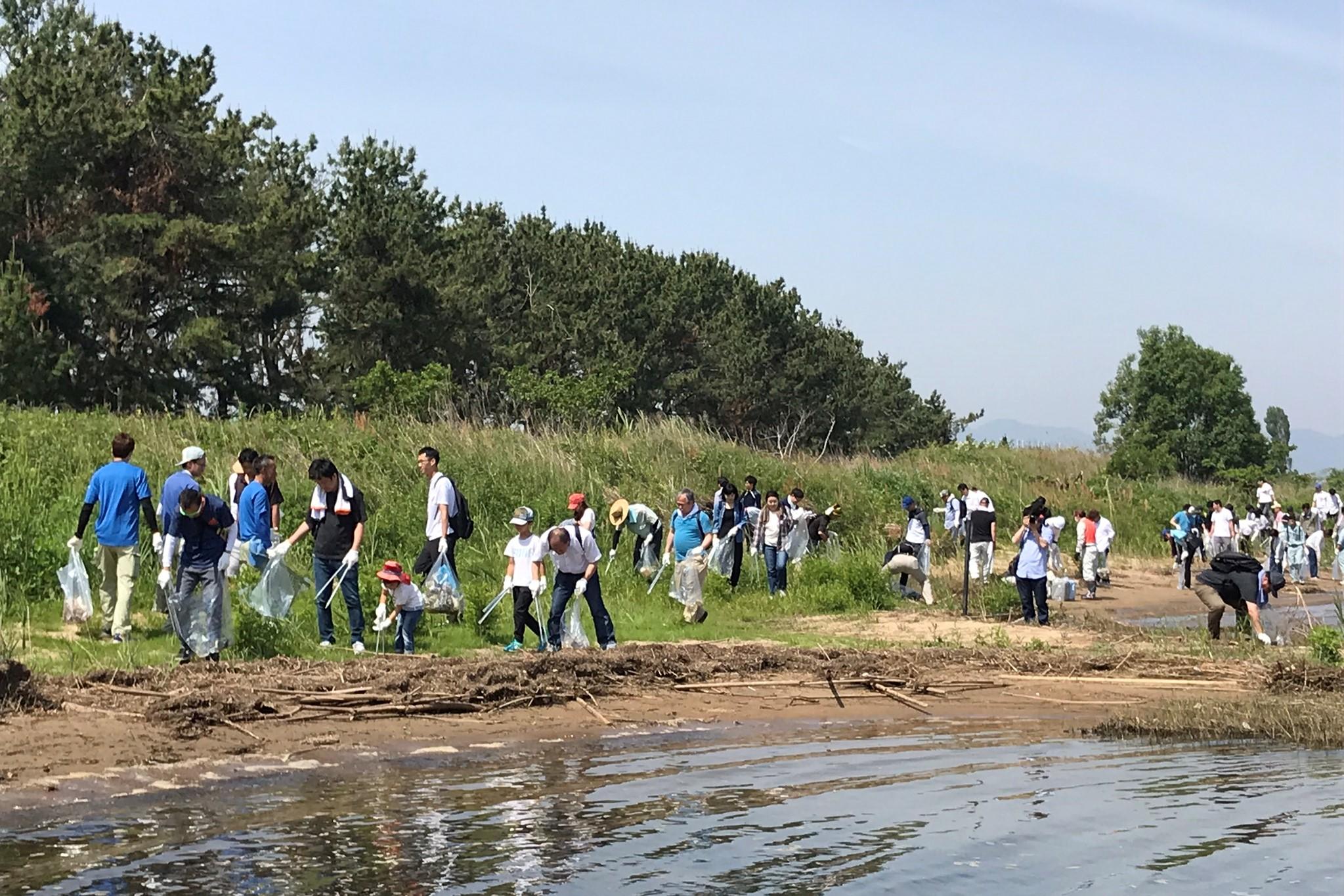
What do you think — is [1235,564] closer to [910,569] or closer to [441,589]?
[910,569]

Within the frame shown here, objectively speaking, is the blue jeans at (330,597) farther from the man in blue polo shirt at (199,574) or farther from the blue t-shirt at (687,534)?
the blue t-shirt at (687,534)

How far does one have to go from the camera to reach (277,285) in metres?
41.8

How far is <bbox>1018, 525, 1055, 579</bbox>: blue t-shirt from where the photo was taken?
18438 millimetres

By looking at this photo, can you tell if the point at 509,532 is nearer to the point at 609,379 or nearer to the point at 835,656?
the point at 835,656

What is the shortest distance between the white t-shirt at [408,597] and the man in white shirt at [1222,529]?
18.9 meters

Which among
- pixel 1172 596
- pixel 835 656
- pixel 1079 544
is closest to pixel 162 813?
pixel 835 656

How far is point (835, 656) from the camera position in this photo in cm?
1462

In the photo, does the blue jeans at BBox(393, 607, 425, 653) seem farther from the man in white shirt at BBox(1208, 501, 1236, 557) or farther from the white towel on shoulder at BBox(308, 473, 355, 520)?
the man in white shirt at BBox(1208, 501, 1236, 557)

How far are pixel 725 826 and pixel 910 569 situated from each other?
41.7ft

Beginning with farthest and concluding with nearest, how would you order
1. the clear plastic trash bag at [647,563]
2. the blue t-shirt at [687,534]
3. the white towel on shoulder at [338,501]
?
1. the clear plastic trash bag at [647,563]
2. the blue t-shirt at [687,534]
3. the white towel on shoulder at [338,501]

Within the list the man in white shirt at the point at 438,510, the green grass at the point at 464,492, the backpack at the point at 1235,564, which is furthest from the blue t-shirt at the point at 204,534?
the backpack at the point at 1235,564

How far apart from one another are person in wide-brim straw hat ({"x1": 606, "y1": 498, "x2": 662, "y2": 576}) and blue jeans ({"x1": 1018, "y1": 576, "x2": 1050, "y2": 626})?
16.1 ft

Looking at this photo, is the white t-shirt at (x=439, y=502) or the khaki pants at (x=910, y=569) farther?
the khaki pants at (x=910, y=569)

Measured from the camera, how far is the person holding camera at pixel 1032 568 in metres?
18.4
